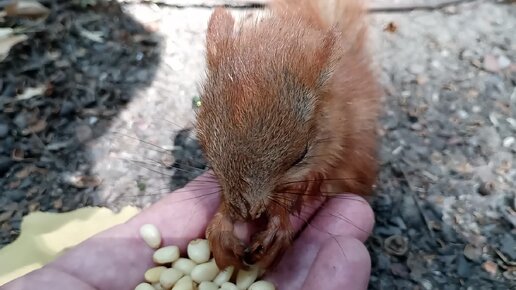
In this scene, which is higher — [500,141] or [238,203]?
[238,203]

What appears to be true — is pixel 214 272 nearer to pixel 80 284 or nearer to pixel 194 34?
pixel 80 284

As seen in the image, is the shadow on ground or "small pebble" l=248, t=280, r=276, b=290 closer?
"small pebble" l=248, t=280, r=276, b=290

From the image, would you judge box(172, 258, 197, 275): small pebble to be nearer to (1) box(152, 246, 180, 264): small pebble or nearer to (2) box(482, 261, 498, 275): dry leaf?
(1) box(152, 246, 180, 264): small pebble

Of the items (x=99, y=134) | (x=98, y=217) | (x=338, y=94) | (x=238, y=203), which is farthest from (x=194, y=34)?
(x=238, y=203)

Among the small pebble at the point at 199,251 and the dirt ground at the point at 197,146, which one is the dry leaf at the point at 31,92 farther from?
the small pebble at the point at 199,251

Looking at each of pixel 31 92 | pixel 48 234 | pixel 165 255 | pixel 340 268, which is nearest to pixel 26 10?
pixel 31 92

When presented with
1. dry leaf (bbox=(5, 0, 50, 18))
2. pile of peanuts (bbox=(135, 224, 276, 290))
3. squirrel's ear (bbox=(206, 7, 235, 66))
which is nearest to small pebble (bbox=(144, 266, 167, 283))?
pile of peanuts (bbox=(135, 224, 276, 290))

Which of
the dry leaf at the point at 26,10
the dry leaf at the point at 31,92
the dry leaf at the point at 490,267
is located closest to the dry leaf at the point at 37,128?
the dry leaf at the point at 31,92
